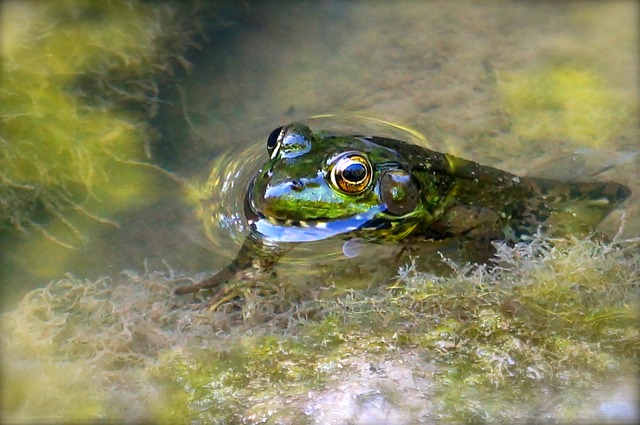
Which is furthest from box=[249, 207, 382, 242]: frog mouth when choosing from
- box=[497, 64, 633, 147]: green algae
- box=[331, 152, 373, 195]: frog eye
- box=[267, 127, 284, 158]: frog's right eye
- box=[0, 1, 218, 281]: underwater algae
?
box=[497, 64, 633, 147]: green algae

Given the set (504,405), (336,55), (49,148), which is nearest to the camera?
(504,405)

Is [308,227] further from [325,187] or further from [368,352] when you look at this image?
[368,352]

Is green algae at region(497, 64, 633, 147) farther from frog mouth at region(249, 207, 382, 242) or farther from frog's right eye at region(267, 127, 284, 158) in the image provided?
frog's right eye at region(267, 127, 284, 158)

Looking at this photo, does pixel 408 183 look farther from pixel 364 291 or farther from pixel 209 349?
pixel 209 349

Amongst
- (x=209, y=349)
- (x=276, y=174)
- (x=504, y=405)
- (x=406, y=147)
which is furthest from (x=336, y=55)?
(x=504, y=405)

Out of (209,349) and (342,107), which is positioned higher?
(342,107)

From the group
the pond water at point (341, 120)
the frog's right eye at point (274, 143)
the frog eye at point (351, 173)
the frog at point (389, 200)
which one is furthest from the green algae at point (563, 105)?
the frog's right eye at point (274, 143)

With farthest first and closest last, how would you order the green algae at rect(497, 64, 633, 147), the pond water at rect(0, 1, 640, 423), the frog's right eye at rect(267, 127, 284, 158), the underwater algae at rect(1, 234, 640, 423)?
the green algae at rect(497, 64, 633, 147) → the frog's right eye at rect(267, 127, 284, 158) → the pond water at rect(0, 1, 640, 423) → the underwater algae at rect(1, 234, 640, 423)
